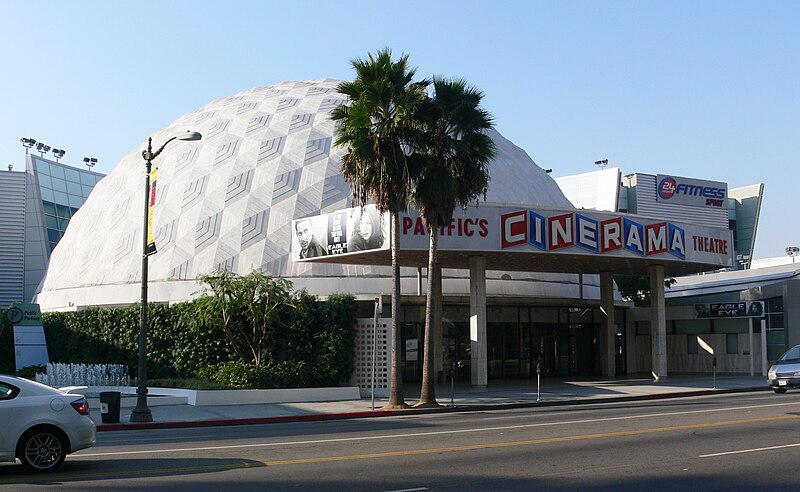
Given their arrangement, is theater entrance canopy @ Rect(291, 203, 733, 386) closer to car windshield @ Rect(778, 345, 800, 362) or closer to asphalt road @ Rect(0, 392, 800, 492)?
car windshield @ Rect(778, 345, 800, 362)

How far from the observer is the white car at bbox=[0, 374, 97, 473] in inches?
487

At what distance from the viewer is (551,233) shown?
32.7 metres

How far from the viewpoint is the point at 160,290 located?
39219mm

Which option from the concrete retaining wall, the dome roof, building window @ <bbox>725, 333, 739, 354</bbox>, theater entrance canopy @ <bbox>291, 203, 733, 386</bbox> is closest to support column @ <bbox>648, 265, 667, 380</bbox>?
theater entrance canopy @ <bbox>291, 203, 733, 386</bbox>

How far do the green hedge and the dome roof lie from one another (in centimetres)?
394

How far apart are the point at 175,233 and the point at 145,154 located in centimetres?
1621

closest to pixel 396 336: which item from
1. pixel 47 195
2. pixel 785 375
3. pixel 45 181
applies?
pixel 785 375

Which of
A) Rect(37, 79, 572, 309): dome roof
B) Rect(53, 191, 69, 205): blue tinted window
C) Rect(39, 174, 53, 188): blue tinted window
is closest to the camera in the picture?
Rect(37, 79, 572, 309): dome roof

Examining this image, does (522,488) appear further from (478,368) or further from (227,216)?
(227,216)

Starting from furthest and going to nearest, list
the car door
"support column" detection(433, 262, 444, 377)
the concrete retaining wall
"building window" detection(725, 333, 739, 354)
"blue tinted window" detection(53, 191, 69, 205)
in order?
"blue tinted window" detection(53, 191, 69, 205) → "building window" detection(725, 333, 739, 354) → "support column" detection(433, 262, 444, 377) → the concrete retaining wall → the car door

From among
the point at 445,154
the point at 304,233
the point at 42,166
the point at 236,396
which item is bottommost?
the point at 236,396

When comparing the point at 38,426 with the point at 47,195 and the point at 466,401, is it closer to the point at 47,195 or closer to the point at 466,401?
the point at 466,401

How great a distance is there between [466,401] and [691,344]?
22.1 metres

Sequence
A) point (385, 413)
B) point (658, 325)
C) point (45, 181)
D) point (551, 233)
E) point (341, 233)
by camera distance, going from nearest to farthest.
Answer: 1. point (385, 413)
2. point (341, 233)
3. point (551, 233)
4. point (658, 325)
5. point (45, 181)
